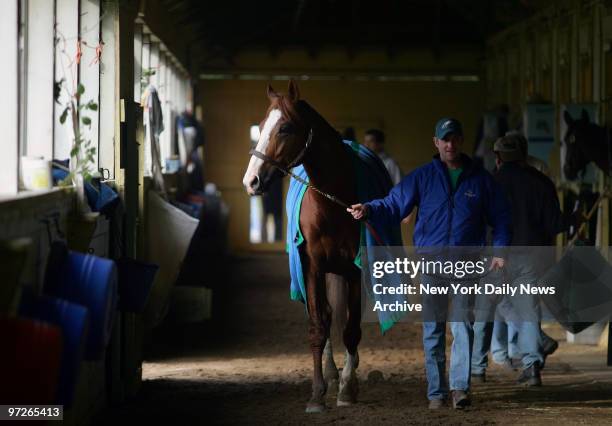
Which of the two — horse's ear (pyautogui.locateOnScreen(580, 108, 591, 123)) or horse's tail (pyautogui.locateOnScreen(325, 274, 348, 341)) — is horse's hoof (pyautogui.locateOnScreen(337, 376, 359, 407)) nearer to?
horse's tail (pyautogui.locateOnScreen(325, 274, 348, 341))

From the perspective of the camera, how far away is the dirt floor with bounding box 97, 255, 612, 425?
23.4ft

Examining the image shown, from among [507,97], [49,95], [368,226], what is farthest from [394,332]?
[507,97]

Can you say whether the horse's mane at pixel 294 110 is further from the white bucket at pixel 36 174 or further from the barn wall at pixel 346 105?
the barn wall at pixel 346 105

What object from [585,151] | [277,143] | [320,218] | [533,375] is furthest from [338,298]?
[585,151]

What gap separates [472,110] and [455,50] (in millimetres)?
1154

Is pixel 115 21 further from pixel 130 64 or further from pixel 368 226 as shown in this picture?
pixel 368 226

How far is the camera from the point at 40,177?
5680 mm

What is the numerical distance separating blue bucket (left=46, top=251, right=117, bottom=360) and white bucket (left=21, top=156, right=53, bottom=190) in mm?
826

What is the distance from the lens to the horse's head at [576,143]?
11.0 meters

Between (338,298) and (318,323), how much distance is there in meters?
0.34

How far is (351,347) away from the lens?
780 cm

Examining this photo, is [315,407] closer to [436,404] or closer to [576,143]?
[436,404]

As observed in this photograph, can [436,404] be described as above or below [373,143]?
below

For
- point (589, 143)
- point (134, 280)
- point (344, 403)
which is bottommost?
point (344, 403)
